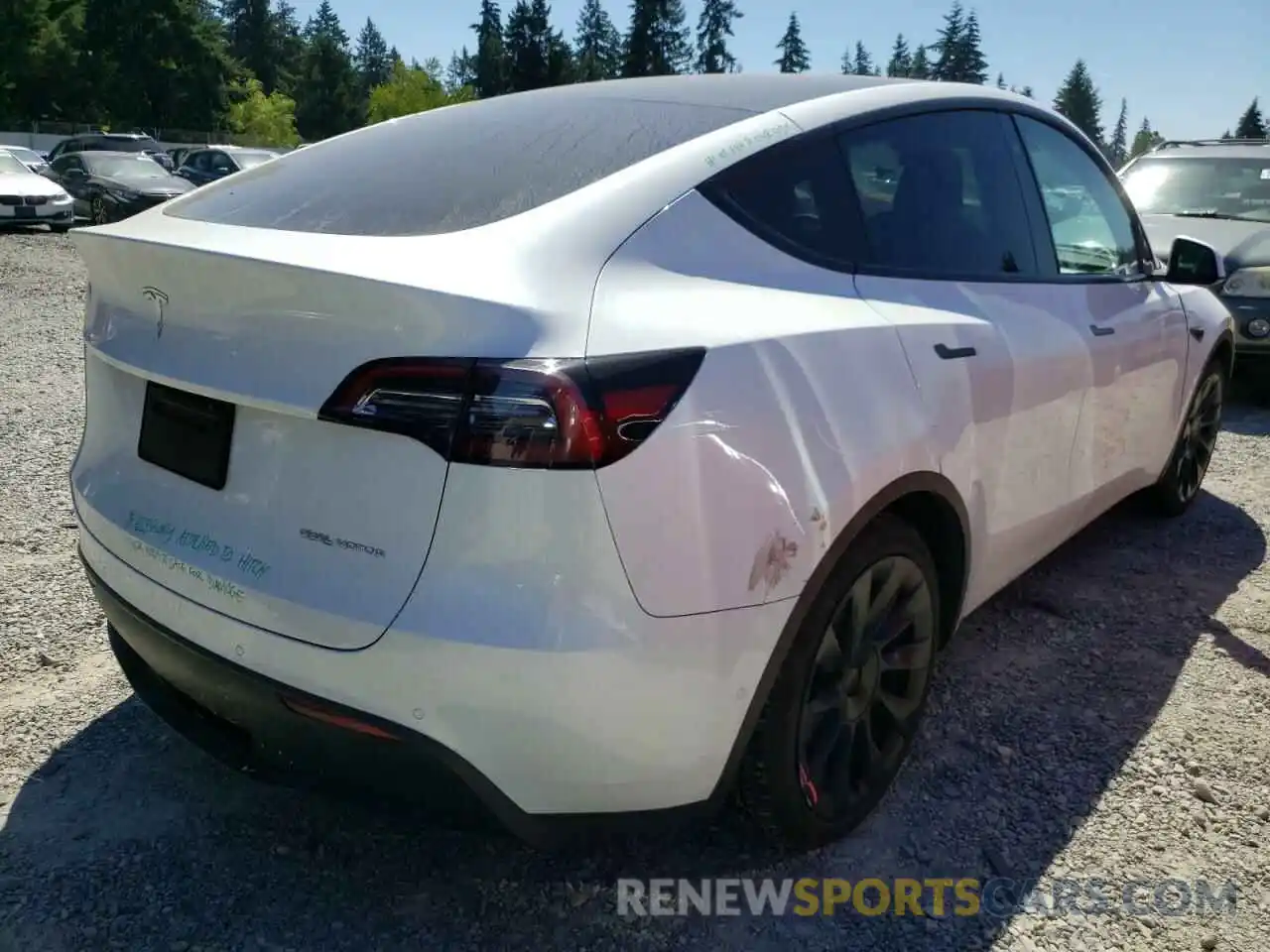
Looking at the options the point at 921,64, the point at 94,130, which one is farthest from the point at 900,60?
the point at 94,130

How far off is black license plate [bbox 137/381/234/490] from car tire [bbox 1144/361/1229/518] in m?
3.80

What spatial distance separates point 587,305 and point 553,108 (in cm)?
110

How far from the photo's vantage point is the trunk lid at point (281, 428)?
69.6 inches

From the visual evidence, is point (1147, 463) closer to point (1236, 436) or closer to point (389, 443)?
point (1236, 436)

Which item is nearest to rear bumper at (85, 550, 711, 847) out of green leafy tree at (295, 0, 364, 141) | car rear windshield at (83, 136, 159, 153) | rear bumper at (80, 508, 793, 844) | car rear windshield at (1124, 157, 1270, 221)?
rear bumper at (80, 508, 793, 844)

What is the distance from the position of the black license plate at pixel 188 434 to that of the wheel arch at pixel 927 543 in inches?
42.9

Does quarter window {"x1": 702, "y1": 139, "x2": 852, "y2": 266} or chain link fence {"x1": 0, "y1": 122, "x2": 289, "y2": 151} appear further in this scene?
chain link fence {"x1": 0, "y1": 122, "x2": 289, "y2": 151}

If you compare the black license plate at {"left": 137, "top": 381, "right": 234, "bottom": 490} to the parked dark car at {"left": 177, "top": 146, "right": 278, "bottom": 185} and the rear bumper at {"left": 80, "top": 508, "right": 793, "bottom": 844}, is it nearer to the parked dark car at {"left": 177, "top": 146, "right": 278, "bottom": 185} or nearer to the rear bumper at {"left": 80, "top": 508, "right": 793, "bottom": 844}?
the rear bumper at {"left": 80, "top": 508, "right": 793, "bottom": 844}

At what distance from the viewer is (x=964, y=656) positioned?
3.43 m

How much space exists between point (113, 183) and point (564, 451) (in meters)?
19.2

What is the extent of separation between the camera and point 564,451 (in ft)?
5.63

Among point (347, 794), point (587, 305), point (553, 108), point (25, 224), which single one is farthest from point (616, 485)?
point (25, 224)

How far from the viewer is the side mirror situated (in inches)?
151

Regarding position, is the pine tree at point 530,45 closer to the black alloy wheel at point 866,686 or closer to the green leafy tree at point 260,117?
the green leafy tree at point 260,117
